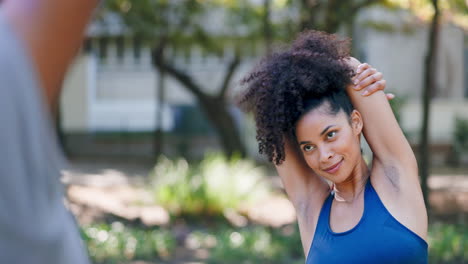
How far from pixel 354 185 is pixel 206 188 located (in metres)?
8.21

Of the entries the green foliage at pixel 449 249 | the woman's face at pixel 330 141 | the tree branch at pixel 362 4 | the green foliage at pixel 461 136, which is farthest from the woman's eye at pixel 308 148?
the green foliage at pixel 461 136

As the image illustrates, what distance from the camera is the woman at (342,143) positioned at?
2242mm

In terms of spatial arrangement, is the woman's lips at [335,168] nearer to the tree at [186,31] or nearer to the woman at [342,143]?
the woman at [342,143]

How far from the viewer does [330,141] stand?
231 centimetres

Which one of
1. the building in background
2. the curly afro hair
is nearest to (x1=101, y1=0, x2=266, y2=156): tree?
the building in background

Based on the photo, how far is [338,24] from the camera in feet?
33.9

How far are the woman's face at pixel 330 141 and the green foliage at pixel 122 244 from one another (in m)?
5.59

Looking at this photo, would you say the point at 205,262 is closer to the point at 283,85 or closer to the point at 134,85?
the point at 283,85

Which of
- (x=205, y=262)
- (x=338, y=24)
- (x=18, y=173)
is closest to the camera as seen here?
(x=18, y=173)

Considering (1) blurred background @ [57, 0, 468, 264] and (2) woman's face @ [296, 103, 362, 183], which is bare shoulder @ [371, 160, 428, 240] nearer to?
(2) woman's face @ [296, 103, 362, 183]

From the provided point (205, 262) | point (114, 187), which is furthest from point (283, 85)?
point (114, 187)

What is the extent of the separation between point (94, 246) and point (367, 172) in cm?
594

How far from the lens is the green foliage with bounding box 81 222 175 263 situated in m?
7.77

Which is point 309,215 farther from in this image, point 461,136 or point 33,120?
point 461,136
